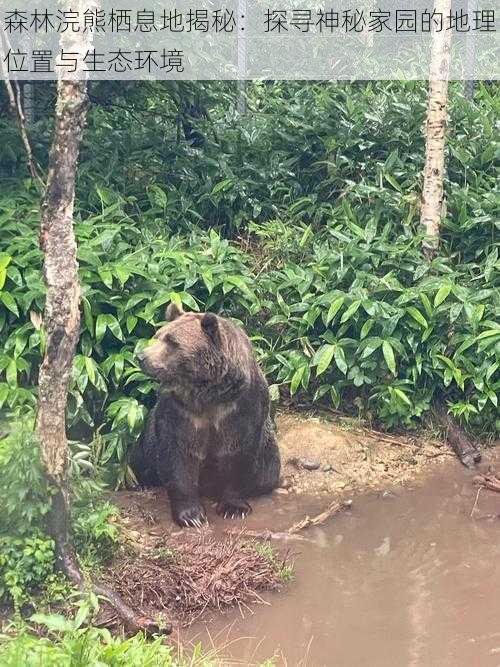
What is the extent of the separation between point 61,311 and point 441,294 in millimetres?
3208

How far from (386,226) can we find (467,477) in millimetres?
2071

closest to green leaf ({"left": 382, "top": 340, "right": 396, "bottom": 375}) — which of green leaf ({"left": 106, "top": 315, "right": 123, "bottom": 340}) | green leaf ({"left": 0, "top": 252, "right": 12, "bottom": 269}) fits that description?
green leaf ({"left": 106, "top": 315, "right": 123, "bottom": 340})

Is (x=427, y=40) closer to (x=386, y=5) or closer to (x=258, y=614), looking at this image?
(x=386, y=5)

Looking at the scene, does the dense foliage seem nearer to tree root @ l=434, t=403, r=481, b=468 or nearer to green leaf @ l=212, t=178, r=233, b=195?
green leaf @ l=212, t=178, r=233, b=195

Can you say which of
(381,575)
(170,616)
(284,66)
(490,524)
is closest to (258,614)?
(170,616)

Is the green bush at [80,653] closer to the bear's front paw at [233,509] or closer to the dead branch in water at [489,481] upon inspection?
the bear's front paw at [233,509]

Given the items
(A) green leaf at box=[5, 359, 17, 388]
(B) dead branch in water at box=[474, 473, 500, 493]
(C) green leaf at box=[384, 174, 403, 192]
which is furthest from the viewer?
(C) green leaf at box=[384, 174, 403, 192]

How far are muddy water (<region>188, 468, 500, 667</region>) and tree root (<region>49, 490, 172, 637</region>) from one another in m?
0.26

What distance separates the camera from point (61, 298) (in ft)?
12.6

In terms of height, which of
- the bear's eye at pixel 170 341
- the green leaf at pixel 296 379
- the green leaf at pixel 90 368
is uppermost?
the bear's eye at pixel 170 341

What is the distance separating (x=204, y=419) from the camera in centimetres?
532

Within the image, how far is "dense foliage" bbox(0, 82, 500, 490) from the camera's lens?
5.78 metres

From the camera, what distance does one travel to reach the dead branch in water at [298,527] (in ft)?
16.7

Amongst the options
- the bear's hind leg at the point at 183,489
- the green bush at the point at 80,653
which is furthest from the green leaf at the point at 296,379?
the green bush at the point at 80,653
